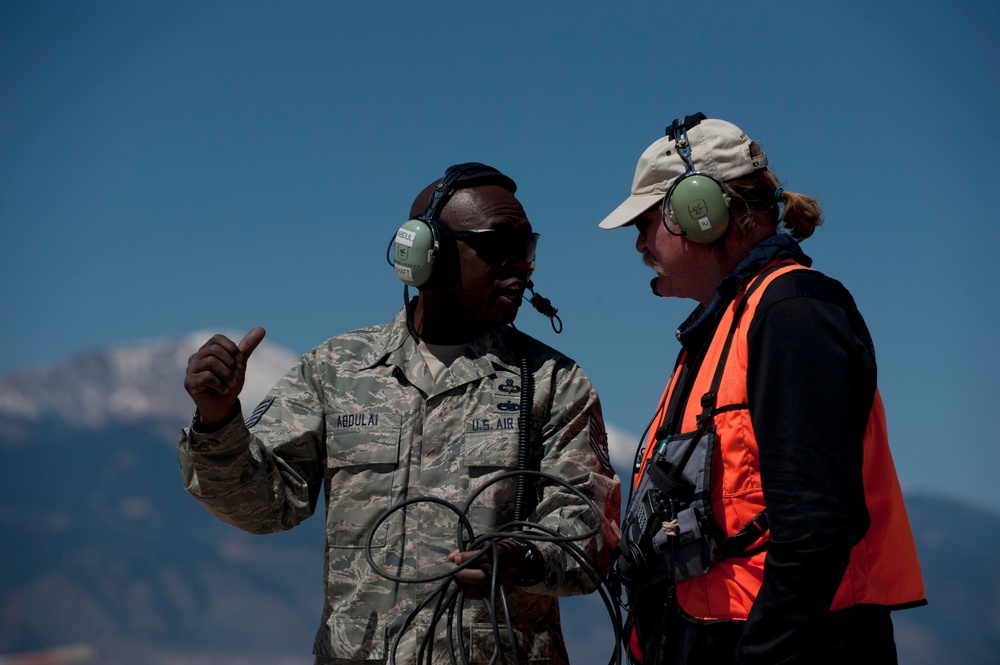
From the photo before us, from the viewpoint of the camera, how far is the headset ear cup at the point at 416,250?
362 cm

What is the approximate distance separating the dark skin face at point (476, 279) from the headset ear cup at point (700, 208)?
911mm

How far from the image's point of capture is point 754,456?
2.53m

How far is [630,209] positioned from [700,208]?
325 millimetres

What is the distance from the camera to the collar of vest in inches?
111

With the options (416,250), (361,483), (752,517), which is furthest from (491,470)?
(752,517)

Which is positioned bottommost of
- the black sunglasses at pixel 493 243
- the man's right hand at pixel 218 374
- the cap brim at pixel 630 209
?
the man's right hand at pixel 218 374

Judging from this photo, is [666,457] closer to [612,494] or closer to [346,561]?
[612,494]

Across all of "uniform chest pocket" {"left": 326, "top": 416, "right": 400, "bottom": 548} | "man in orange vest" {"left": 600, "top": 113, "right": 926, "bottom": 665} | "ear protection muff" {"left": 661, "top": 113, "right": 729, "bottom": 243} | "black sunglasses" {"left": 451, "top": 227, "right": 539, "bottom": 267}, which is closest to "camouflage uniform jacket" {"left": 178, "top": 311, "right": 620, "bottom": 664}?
"uniform chest pocket" {"left": 326, "top": 416, "right": 400, "bottom": 548}

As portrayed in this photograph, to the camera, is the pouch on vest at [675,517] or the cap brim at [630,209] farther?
the cap brim at [630,209]

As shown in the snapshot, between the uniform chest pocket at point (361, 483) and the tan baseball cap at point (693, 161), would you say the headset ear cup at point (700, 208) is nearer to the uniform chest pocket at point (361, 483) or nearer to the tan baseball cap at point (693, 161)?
the tan baseball cap at point (693, 161)

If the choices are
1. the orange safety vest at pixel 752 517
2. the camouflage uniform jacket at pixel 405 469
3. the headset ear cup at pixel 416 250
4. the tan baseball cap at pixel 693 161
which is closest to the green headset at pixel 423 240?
the headset ear cup at pixel 416 250

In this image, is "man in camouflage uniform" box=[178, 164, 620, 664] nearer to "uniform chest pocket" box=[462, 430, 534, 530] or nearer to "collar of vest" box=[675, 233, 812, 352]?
"uniform chest pocket" box=[462, 430, 534, 530]

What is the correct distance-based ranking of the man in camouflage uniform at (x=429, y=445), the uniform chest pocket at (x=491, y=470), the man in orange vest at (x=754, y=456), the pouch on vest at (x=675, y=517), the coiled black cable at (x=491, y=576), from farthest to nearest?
the uniform chest pocket at (x=491, y=470) < the man in camouflage uniform at (x=429, y=445) < the coiled black cable at (x=491, y=576) < the pouch on vest at (x=675, y=517) < the man in orange vest at (x=754, y=456)

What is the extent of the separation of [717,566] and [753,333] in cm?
57
